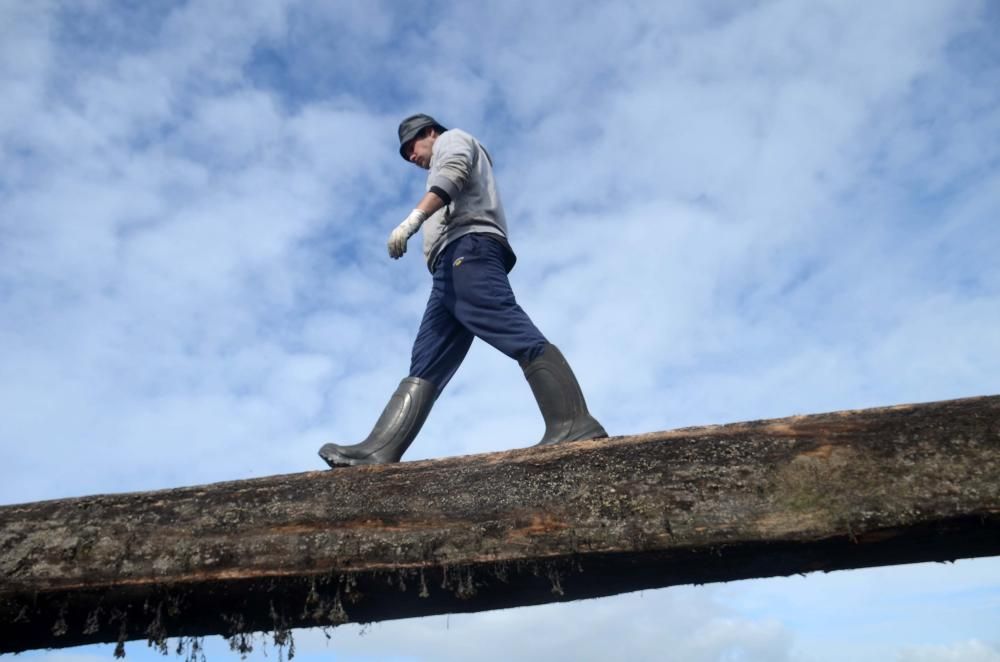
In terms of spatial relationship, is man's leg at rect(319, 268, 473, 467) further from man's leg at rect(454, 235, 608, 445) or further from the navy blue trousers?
man's leg at rect(454, 235, 608, 445)

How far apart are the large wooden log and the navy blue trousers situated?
1248mm

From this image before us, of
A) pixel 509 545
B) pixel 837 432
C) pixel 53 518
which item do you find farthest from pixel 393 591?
pixel 837 432

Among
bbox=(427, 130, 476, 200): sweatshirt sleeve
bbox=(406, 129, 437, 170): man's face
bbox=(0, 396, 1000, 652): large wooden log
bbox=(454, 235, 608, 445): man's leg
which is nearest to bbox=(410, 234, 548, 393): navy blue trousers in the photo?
bbox=(454, 235, 608, 445): man's leg

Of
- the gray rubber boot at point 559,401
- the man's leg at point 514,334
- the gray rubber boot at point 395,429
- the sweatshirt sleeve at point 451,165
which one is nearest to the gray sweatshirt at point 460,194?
the sweatshirt sleeve at point 451,165

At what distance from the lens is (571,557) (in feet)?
8.46

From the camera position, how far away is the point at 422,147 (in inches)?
196

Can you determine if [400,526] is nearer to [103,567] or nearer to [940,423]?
[103,567]

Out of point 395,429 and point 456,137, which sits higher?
point 456,137

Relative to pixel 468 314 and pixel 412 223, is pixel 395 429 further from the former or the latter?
pixel 412 223

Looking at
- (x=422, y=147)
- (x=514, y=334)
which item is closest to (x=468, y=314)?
(x=514, y=334)

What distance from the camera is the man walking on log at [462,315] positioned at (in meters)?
3.89

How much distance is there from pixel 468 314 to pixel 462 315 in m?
0.04

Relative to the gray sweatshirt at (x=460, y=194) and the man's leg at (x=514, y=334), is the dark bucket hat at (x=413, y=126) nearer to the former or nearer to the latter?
the gray sweatshirt at (x=460, y=194)

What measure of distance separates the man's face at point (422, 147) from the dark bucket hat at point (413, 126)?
0.09 ft
